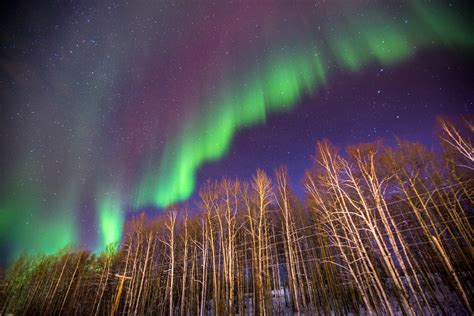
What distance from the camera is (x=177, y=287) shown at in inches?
1039

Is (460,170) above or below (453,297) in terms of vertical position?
above

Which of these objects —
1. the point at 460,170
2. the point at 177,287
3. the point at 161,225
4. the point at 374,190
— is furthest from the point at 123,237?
the point at 460,170

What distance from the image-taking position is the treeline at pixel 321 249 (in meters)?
11.2

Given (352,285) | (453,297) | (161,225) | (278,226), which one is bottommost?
(453,297)

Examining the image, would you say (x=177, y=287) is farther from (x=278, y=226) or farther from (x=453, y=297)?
(x=453, y=297)

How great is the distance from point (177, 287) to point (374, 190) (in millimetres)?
26805

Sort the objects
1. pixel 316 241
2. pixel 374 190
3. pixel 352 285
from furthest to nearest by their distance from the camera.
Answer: pixel 316 241 → pixel 352 285 → pixel 374 190

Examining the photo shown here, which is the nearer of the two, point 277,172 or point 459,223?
point 459,223

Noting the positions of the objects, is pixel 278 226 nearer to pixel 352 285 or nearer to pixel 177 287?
pixel 352 285

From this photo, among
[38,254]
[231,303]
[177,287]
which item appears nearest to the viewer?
[231,303]

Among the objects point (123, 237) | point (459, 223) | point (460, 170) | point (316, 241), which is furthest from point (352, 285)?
point (123, 237)

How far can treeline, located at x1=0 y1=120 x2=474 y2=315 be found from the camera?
11.2 metres

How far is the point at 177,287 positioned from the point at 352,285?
20.8 m

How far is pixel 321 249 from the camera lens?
63.0ft
